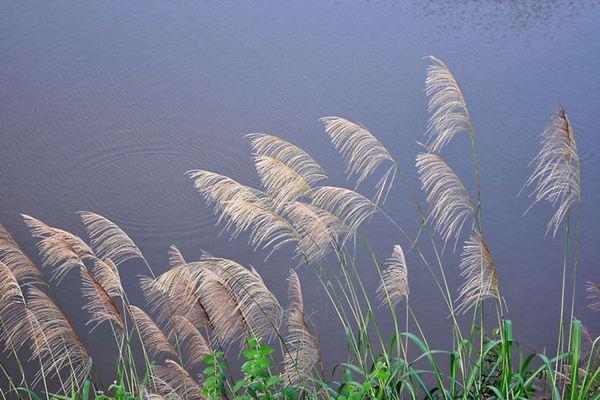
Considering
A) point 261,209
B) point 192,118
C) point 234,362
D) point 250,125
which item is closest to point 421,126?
point 250,125

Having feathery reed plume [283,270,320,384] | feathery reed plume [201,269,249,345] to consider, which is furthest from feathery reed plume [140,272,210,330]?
feathery reed plume [283,270,320,384]

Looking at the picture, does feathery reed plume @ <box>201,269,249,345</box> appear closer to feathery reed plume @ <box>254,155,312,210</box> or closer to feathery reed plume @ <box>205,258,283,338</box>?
feathery reed plume @ <box>205,258,283,338</box>

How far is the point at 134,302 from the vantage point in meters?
3.23

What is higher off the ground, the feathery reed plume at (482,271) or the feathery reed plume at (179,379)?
the feathery reed plume at (482,271)

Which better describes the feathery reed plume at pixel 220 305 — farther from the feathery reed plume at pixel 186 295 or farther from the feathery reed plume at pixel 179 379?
the feathery reed plume at pixel 179 379

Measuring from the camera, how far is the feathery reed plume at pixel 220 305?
6.47 feet

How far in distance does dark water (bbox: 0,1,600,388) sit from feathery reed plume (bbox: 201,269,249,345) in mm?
1036

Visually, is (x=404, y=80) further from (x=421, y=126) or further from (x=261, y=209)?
(x=261, y=209)

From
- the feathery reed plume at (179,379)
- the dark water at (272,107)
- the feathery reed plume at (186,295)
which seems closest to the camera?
the feathery reed plume at (186,295)

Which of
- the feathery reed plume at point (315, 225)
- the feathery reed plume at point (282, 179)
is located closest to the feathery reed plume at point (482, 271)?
the feathery reed plume at point (315, 225)

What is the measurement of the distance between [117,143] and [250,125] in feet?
2.36

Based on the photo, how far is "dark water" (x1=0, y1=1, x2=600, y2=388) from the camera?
3578 mm

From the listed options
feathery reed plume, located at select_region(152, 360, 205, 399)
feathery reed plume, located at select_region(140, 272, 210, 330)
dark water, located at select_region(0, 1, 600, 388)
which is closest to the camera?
feathery reed plume, located at select_region(140, 272, 210, 330)

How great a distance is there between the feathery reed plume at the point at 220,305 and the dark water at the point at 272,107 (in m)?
1.04
